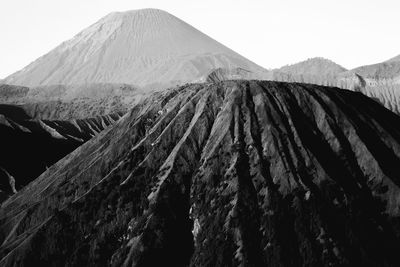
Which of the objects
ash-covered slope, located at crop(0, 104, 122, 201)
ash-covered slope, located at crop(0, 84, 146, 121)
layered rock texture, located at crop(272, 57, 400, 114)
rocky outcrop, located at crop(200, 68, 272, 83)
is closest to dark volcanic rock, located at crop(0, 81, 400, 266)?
ash-covered slope, located at crop(0, 104, 122, 201)

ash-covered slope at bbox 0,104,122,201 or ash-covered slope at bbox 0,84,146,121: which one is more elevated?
ash-covered slope at bbox 0,104,122,201

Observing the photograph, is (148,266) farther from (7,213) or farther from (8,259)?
(7,213)

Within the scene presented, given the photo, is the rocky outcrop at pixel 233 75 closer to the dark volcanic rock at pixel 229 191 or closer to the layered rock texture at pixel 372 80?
the layered rock texture at pixel 372 80

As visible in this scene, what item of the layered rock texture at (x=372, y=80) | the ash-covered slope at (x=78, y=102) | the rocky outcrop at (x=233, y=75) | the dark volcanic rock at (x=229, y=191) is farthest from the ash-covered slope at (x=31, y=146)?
the layered rock texture at (x=372, y=80)

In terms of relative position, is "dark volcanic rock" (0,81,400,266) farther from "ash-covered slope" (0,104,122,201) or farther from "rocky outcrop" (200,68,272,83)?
"rocky outcrop" (200,68,272,83)

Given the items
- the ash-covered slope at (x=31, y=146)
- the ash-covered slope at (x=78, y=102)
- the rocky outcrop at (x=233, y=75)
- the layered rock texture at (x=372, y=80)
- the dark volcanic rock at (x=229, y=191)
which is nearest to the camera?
the dark volcanic rock at (x=229, y=191)

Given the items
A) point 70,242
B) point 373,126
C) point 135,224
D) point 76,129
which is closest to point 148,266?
point 135,224
